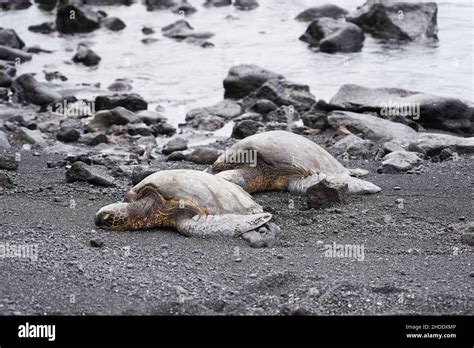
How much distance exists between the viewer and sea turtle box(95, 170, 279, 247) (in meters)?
6.10

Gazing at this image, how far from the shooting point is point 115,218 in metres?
6.20

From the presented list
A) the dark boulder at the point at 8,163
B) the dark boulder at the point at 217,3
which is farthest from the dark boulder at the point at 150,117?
the dark boulder at the point at 217,3

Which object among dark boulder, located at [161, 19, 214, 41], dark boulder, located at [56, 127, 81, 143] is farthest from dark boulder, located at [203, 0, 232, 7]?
dark boulder, located at [56, 127, 81, 143]

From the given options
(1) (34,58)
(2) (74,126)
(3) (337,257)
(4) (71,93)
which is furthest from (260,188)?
(1) (34,58)

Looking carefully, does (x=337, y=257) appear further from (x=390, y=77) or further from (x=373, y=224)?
(x=390, y=77)

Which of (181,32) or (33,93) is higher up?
(33,93)

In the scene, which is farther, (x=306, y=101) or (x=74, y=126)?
(x=306, y=101)

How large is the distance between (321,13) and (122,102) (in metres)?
12.2

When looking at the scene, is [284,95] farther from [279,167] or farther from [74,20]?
[74,20]

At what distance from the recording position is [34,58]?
1822 cm

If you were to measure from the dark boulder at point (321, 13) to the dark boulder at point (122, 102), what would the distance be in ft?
37.2

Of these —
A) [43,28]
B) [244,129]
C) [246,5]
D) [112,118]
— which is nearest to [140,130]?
[112,118]
